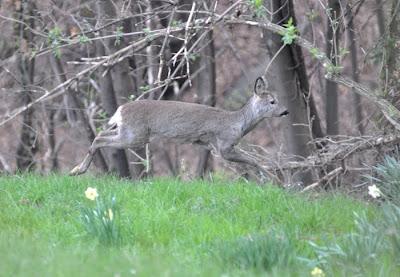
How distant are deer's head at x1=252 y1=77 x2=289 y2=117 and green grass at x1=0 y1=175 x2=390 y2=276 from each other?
3291 mm

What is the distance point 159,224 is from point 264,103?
221 inches

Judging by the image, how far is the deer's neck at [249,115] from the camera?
45.0 ft

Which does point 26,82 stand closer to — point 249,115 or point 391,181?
point 249,115

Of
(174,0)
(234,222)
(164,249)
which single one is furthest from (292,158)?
(164,249)

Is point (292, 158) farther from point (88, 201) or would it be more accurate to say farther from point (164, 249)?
point (164, 249)

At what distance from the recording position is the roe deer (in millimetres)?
12688

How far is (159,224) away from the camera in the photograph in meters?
8.48

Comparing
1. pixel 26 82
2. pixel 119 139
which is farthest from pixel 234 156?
pixel 26 82

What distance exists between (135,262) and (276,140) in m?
14.6

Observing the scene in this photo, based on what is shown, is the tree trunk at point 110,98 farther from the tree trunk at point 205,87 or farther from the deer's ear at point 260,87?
the deer's ear at point 260,87

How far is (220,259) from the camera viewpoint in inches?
284

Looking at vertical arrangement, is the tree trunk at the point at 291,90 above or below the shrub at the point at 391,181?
below

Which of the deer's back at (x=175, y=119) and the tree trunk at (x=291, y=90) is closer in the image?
the deer's back at (x=175, y=119)

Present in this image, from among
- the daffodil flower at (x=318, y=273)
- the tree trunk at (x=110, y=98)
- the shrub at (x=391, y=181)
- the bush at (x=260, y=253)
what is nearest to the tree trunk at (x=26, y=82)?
the tree trunk at (x=110, y=98)
